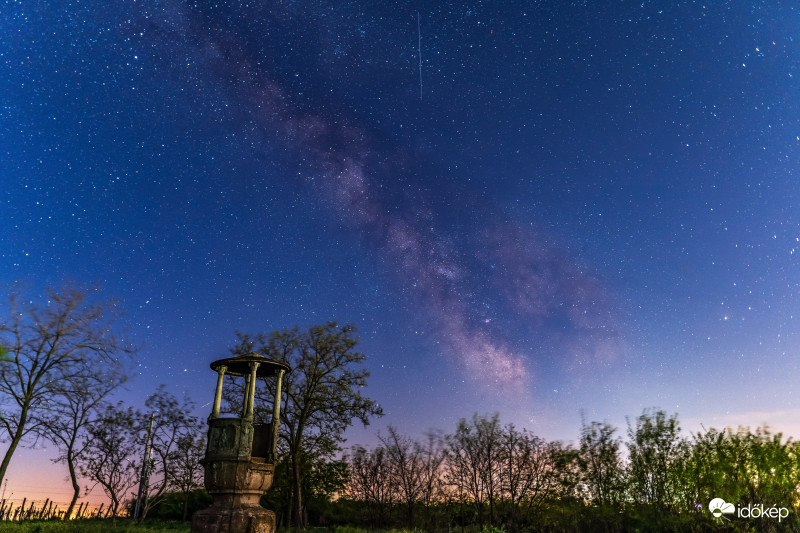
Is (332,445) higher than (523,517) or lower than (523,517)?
higher

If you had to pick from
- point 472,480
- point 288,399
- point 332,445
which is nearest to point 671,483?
point 472,480

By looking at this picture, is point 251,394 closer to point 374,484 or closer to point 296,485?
point 296,485

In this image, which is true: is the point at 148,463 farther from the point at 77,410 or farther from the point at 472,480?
the point at 472,480

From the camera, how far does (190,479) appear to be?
103ft

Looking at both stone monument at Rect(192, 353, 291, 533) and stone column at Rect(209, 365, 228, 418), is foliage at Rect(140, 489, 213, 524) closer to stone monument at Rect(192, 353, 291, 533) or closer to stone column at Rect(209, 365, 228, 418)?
stone column at Rect(209, 365, 228, 418)

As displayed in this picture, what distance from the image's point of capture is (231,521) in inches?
518

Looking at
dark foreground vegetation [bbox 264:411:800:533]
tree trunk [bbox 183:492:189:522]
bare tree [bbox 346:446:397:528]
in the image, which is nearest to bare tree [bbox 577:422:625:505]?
dark foreground vegetation [bbox 264:411:800:533]

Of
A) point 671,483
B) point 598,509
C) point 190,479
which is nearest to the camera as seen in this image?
point 671,483

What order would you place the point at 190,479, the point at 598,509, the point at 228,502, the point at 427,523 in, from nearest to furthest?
1. the point at 228,502
2. the point at 598,509
3. the point at 427,523
4. the point at 190,479

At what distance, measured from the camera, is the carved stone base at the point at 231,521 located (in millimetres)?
13102

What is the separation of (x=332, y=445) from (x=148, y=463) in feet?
38.4

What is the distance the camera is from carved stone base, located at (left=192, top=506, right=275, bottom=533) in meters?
13.1

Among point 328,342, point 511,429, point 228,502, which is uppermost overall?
point 328,342

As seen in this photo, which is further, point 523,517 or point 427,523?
point 427,523
